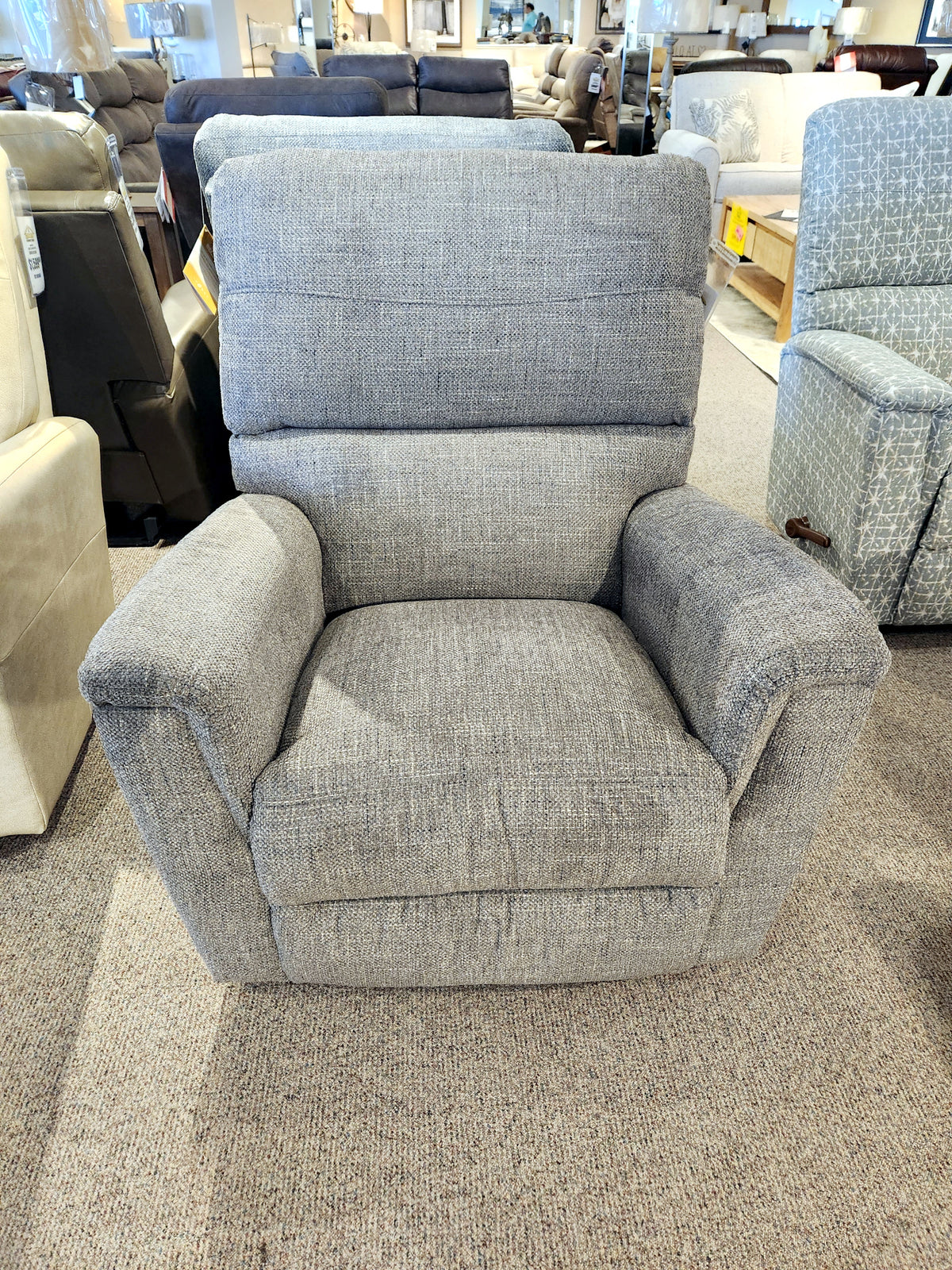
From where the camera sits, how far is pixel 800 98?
Result: 5133 millimetres

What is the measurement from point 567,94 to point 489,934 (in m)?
8.35

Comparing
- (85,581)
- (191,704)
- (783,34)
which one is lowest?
(85,581)

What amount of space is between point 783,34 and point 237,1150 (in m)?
11.0

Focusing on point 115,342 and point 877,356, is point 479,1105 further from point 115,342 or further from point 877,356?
point 115,342

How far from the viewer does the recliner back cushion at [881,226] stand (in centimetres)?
182

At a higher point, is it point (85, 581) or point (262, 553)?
point (262, 553)

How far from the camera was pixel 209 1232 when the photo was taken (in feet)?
2.97

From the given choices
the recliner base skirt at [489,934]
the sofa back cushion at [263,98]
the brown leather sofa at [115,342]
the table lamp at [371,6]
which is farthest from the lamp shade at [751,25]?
the recliner base skirt at [489,934]

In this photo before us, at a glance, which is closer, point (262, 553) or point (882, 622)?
point (262, 553)

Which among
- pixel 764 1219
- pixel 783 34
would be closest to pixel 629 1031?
pixel 764 1219

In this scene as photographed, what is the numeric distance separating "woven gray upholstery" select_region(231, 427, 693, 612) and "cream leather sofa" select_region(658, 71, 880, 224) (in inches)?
168

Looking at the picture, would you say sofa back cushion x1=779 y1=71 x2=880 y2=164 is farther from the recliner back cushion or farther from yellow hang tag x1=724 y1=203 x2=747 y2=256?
the recliner back cushion

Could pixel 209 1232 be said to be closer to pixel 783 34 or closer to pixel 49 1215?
pixel 49 1215

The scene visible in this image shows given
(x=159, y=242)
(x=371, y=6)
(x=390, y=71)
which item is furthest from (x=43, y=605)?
(x=371, y=6)
